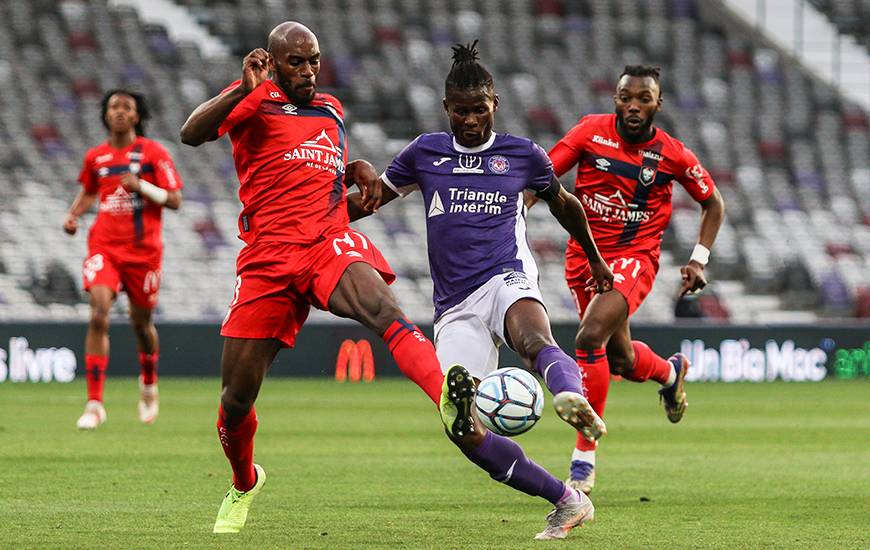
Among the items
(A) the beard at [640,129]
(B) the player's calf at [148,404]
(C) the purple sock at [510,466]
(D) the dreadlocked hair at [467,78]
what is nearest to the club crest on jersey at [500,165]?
(D) the dreadlocked hair at [467,78]

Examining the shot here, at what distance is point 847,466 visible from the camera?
414 inches

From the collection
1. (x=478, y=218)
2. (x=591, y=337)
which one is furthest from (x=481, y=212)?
(x=591, y=337)

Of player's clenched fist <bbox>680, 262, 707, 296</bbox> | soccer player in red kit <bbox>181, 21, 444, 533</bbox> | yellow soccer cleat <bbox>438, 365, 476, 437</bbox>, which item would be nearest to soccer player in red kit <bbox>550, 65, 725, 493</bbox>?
player's clenched fist <bbox>680, 262, 707, 296</bbox>

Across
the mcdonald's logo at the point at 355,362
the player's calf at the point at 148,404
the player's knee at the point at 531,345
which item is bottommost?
the mcdonald's logo at the point at 355,362

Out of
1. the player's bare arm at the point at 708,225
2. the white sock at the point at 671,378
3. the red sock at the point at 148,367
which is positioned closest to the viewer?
the player's bare arm at the point at 708,225

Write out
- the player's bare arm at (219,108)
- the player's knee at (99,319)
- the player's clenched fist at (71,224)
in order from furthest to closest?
1. the player's knee at (99,319)
2. the player's clenched fist at (71,224)
3. the player's bare arm at (219,108)

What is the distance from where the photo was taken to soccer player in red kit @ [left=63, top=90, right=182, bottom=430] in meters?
13.1

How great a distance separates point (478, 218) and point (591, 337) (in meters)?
2.20

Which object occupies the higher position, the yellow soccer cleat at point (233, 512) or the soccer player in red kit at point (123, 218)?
the soccer player in red kit at point (123, 218)

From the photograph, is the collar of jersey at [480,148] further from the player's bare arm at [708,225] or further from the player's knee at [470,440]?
the player's bare arm at [708,225]

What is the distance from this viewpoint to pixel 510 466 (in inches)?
253

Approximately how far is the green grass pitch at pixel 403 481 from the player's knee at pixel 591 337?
2.67ft

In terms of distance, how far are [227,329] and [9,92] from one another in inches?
774

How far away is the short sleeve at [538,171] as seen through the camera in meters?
7.12
